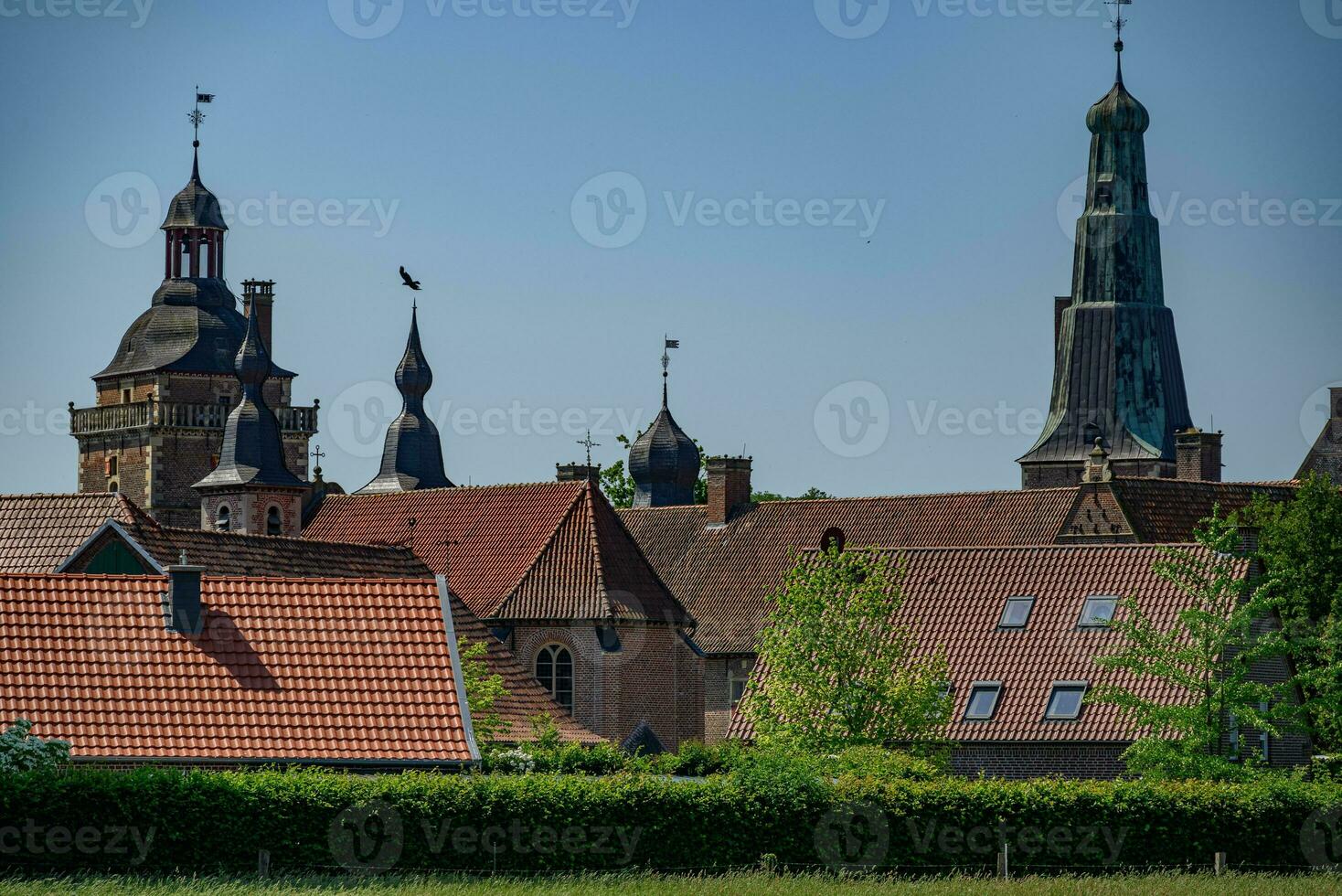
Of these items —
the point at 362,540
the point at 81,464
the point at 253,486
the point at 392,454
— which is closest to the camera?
the point at 362,540

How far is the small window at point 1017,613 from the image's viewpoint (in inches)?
2051

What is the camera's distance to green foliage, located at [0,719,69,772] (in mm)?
30203

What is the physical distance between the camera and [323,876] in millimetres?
30531

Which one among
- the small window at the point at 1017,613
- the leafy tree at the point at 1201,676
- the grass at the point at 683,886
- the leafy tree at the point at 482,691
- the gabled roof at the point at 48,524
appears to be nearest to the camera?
the grass at the point at 683,886

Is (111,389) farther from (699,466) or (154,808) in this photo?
(154,808)

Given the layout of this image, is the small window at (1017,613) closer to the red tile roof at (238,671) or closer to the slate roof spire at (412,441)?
the red tile roof at (238,671)

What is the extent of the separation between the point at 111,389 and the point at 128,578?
72516 mm

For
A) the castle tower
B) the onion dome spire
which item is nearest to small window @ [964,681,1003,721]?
the castle tower

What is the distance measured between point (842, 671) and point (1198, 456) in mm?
38913

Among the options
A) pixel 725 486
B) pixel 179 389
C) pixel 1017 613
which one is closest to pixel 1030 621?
pixel 1017 613

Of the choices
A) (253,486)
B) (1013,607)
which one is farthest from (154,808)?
(253,486)


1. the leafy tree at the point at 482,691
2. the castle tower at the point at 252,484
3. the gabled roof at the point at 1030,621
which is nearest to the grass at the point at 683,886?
the leafy tree at the point at 482,691

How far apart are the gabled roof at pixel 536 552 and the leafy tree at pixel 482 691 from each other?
1495cm

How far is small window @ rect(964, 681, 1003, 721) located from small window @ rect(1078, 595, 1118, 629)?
2.22 meters
